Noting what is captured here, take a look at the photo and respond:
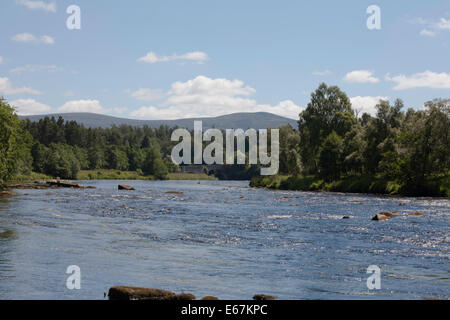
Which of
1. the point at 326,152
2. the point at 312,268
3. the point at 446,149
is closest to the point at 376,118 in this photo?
the point at 326,152

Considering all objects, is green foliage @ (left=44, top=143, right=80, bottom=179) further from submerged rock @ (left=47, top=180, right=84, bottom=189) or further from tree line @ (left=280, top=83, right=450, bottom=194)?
tree line @ (left=280, top=83, right=450, bottom=194)

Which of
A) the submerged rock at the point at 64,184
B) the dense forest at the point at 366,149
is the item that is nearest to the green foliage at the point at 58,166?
the submerged rock at the point at 64,184

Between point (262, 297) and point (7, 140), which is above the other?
point (7, 140)

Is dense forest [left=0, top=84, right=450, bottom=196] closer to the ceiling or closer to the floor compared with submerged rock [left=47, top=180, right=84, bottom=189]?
closer to the ceiling

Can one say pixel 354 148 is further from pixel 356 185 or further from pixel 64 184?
pixel 64 184

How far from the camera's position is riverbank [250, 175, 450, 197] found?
78.0m

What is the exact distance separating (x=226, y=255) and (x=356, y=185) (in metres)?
74.6

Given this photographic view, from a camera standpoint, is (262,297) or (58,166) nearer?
(262,297)

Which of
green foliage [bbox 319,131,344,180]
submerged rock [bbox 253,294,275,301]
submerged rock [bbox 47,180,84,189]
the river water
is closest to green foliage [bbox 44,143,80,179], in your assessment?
submerged rock [bbox 47,180,84,189]

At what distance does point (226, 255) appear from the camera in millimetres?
25281

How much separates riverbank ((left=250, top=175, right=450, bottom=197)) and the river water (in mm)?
36569

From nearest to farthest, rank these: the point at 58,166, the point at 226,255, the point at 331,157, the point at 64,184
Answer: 1. the point at 226,255
2. the point at 64,184
3. the point at 331,157
4. the point at 58,166

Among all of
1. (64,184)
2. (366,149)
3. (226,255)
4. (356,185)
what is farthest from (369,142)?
(226,255)
